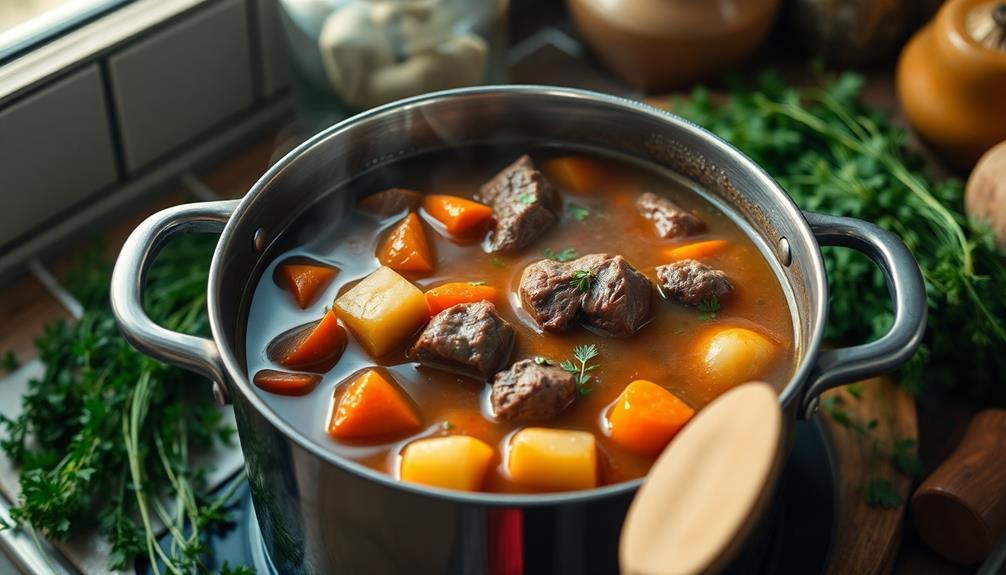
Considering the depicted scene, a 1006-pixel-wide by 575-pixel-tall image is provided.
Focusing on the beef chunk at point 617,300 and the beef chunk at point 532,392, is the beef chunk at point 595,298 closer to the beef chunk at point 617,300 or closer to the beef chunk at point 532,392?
the beef chunk at point 617,300

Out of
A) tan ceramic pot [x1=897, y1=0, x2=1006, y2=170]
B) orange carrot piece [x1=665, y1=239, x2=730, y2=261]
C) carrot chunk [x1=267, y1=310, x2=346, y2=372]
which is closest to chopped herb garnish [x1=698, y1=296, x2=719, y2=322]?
orange carrot piece [x1=665, y1=239, x2=730, y2=261]

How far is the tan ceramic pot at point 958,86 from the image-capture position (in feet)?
7.20

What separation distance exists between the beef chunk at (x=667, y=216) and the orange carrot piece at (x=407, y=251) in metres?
0.39

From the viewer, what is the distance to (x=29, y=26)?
2078 mm

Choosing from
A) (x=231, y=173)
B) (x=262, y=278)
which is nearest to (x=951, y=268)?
(x=262, y=278)

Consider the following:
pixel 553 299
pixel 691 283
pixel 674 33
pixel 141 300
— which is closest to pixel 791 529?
pixel 691 283

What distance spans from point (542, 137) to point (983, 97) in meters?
0.97

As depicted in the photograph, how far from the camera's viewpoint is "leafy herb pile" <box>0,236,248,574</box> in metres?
1.66

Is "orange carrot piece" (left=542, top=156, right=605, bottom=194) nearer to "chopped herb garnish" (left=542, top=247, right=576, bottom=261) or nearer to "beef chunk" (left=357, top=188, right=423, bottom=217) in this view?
"chopped herb garnish" (left=542, top=247, right=576, bottom=261)

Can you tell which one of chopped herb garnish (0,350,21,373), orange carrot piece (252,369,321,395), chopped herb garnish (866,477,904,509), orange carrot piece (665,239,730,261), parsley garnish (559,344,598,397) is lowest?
chopped herb garnish (0,350,21,373)

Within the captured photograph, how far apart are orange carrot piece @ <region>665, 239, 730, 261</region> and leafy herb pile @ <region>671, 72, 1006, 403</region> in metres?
0.29

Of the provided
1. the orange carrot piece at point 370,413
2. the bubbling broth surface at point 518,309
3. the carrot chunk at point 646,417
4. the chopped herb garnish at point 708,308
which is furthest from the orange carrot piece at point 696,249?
the orange carrot piece at point 370,413

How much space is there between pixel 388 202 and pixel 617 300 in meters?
0.47

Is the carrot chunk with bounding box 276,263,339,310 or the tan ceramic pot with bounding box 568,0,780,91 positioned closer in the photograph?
the carrot chunk with bounding box 276,263,339,310
